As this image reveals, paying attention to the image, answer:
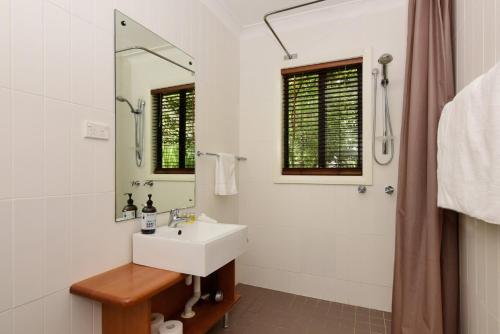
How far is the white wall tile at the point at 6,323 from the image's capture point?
3.25 feet

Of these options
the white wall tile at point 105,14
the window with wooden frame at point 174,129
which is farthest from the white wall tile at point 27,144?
the window with wooden frame at point 174,129

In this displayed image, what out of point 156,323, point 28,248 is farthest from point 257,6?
point 156,323

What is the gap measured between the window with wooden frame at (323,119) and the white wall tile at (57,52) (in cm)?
177

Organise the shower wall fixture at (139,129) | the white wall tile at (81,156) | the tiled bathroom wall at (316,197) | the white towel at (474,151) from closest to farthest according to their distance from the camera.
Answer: the white towel at (474,151) < the white wall tile at (81,156) < the shower wall fixture at (139,129) < the tiled bathroom wall at (316,197)

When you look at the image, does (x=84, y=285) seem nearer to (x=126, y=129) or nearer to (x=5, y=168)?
(x=5, y=168)

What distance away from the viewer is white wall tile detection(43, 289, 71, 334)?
44.4 inches

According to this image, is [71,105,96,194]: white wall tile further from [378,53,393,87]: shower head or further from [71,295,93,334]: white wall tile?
[378,53,393,87]: shower head

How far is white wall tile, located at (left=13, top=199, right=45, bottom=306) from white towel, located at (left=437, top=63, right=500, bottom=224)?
1.62m

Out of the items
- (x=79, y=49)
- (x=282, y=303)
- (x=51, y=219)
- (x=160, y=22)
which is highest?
(x=160, y=22)

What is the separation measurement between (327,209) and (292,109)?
96 cm

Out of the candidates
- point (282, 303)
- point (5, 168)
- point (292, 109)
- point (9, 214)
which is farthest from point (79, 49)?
point (282, 303)

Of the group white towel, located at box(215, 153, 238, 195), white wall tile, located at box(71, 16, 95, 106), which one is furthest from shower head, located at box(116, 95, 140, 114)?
white towel, located at box(215, 153, 238, 195)

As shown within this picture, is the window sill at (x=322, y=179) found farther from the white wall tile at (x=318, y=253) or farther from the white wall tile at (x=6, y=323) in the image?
the white wall tile at (x=6, y=323)

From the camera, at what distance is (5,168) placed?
100 cm
